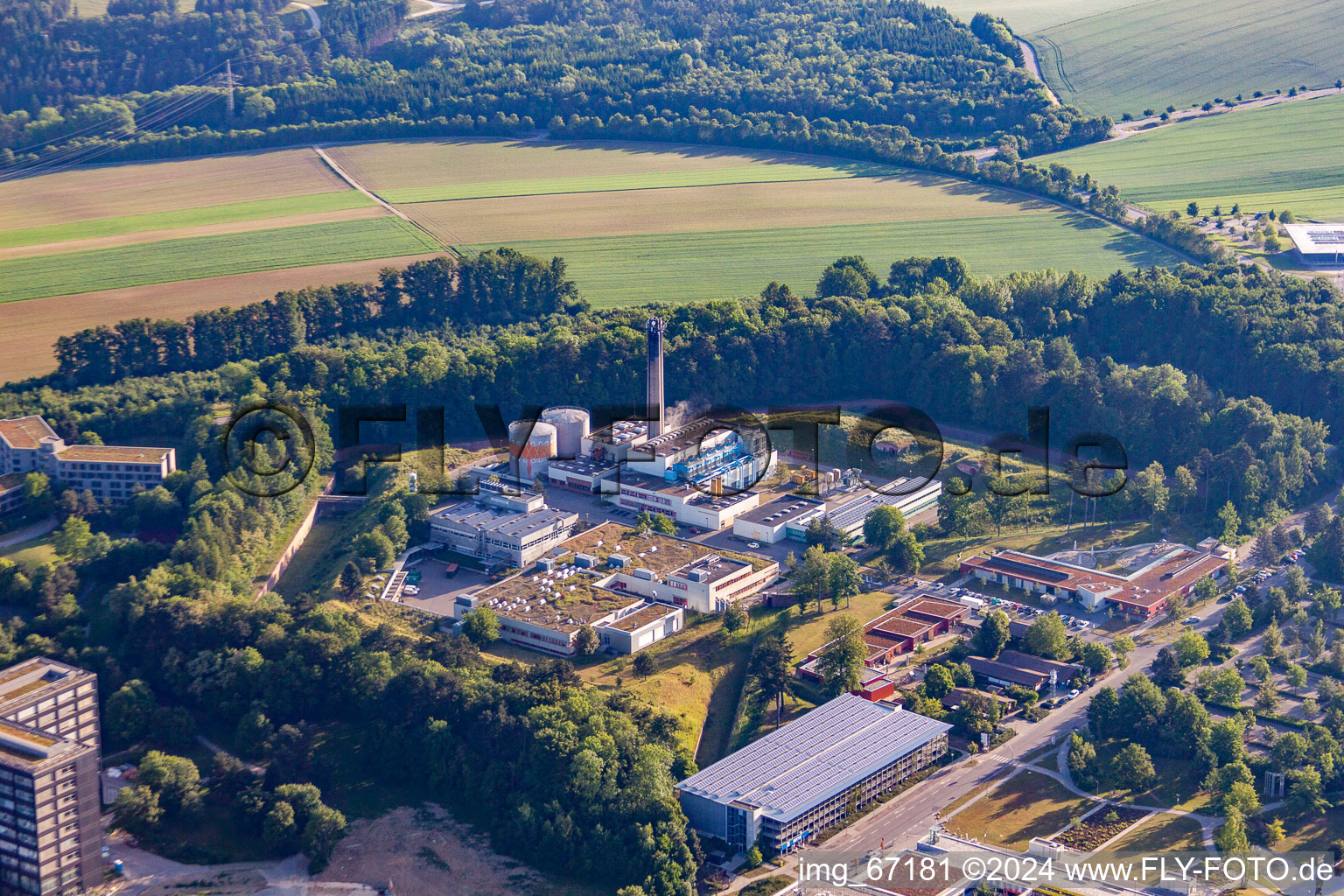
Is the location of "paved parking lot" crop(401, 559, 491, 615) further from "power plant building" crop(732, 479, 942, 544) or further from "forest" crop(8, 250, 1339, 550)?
"forest" crop(8, 250, 1339, 550)

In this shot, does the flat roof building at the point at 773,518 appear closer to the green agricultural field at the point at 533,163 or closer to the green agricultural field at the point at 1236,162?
the green agricultural field at the point at 533,163

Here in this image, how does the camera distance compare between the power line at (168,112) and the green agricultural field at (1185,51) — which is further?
the green agricultural field at (1185,51)

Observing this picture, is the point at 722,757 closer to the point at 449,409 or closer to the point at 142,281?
the point at 449,409

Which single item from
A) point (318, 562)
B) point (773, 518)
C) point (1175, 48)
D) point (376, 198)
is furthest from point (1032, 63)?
point (318, 562)

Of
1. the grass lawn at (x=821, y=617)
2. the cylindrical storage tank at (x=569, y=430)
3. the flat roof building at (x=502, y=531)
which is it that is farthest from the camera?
the cylindrical storage tank at (x=569, y=430)

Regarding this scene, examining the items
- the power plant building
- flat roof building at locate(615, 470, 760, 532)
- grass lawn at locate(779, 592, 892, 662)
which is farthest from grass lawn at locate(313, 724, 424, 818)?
the power plant building

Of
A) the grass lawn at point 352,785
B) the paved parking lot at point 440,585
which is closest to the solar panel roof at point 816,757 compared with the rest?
the grass lawn at point 352,785
